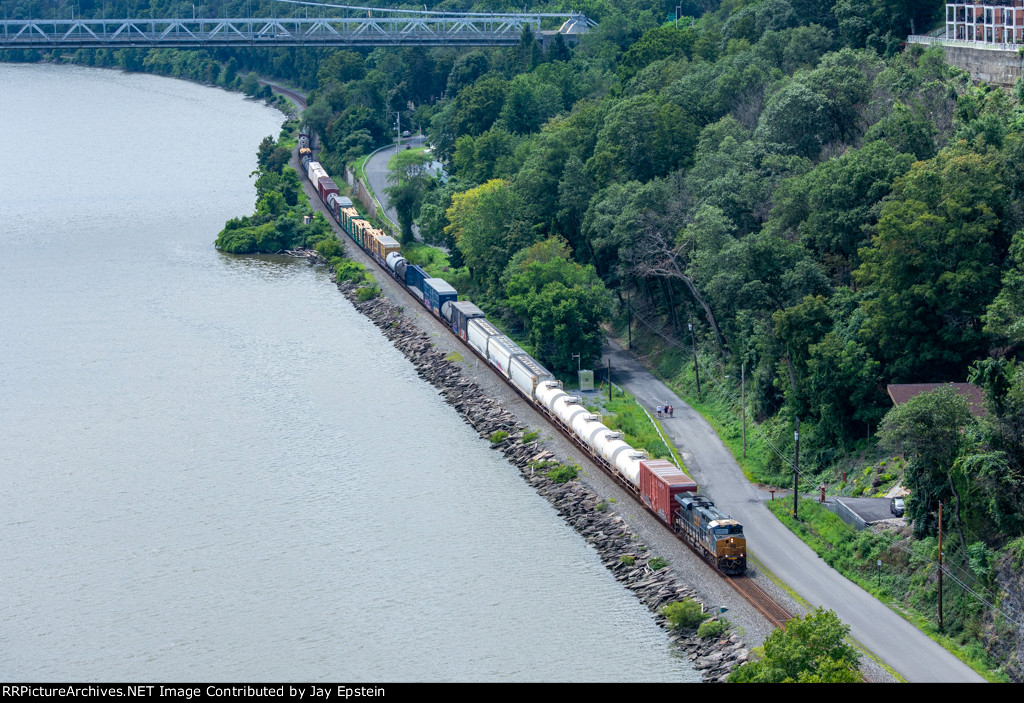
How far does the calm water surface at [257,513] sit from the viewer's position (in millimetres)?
52125

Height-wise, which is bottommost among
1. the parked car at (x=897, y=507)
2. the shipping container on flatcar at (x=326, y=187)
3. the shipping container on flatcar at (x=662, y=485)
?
the shipping container on flatcar at (x=326, y=187)

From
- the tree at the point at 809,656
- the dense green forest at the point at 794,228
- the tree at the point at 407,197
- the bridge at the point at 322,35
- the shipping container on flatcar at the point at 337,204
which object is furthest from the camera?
the bridge at the point at 322,35

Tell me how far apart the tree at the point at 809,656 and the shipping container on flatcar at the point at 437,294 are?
56999mm

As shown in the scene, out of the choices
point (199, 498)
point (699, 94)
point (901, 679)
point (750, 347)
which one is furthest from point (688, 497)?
point (699, 94)

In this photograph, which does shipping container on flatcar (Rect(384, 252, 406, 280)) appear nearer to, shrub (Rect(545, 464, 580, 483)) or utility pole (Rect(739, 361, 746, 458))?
utility pole (Rect(739, 361, 746, 458))

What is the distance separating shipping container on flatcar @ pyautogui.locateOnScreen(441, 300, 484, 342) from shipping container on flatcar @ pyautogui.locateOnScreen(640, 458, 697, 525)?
3040cm

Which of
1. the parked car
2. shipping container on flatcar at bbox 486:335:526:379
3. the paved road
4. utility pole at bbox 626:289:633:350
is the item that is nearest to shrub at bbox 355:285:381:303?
utility pole at bbox 626:289:633:350

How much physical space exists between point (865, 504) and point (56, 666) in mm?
33531

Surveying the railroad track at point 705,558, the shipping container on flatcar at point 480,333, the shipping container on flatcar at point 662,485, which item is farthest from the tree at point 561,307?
the shipping container on flatcar at point 662,485

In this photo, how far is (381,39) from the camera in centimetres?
17438

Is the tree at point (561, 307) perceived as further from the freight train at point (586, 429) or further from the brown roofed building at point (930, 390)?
the brown roofed building at point (930, 390)

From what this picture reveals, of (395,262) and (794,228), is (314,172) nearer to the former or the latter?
(395,262)

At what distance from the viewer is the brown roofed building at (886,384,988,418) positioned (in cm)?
5738

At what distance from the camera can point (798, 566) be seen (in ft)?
181
